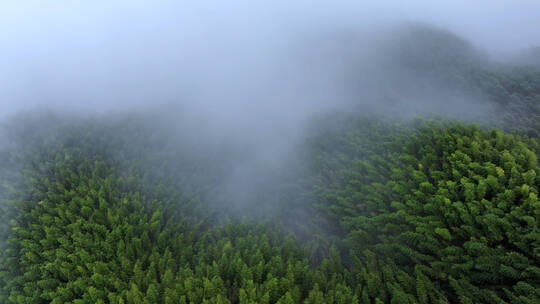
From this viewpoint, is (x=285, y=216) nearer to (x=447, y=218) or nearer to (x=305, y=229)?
(x=305, y=229)

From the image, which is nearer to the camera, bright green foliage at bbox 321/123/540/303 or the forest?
bright green foliage at bbox 321/123/540/303

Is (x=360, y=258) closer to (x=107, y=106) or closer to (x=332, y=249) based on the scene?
(x=332, y=249)

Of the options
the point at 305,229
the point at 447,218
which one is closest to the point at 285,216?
the point at 305,229

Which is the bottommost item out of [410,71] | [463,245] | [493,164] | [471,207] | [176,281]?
[176,281]

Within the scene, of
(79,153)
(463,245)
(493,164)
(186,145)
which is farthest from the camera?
(186,145)

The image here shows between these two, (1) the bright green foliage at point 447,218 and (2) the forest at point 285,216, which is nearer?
(1) the bright green foliage at point 447,218

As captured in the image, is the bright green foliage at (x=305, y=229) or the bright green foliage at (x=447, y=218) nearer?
the bright green foliage at (x=447, y=218)

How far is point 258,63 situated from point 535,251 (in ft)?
65.0

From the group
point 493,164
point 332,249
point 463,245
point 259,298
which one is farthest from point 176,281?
point 493,164

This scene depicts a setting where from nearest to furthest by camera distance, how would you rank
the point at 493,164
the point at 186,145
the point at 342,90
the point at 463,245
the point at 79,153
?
the point at 463,245, the point at 493,164, the point at 79,153, the point at 186,145, the point at 342,90

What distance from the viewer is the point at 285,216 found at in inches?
462

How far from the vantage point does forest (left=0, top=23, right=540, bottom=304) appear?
7660 millimetres

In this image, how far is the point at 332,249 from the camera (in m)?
9.30

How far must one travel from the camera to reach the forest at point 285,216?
7660 mm
